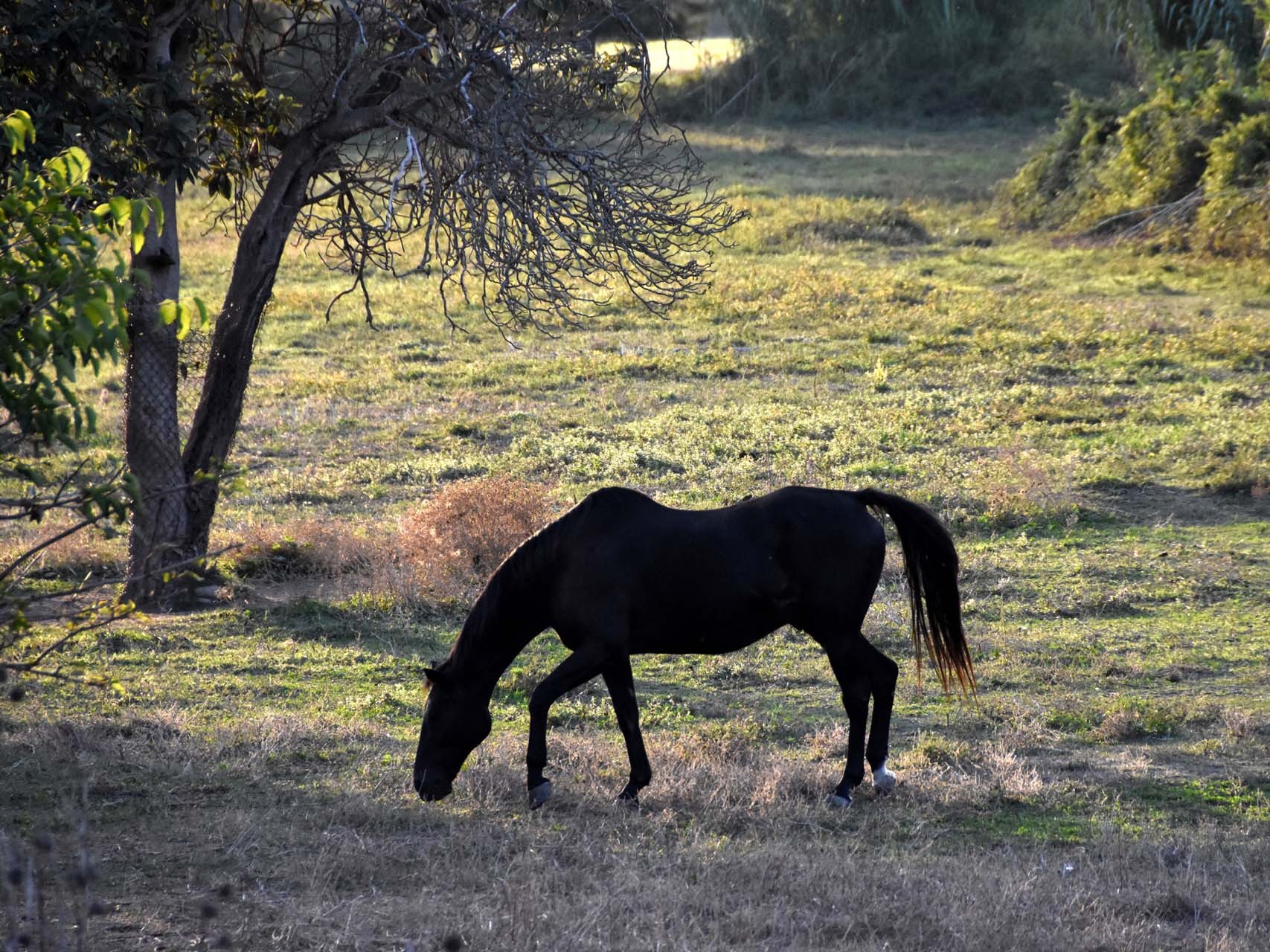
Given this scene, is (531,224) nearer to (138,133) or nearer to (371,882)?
(138,133)

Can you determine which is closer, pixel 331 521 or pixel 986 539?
pixel 986 539

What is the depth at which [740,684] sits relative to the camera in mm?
8461

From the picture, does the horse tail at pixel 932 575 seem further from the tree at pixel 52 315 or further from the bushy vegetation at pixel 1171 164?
the bushy vegetation at pixel 1171 164

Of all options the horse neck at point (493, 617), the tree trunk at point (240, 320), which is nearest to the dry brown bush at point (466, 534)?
the tree trunk at point (240, 320)

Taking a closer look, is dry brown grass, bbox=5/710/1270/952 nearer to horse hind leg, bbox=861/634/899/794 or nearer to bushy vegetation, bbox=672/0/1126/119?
horse hind leg, bbox=861/634/899/794

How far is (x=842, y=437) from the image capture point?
1403cm

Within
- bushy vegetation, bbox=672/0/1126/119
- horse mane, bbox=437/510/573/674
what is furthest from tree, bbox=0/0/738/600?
bushy vegetation, bbox=672/0/1126/119

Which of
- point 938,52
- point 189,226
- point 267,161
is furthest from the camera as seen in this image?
point 938,52

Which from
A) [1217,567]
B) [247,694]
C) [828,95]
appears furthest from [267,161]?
[828,95]

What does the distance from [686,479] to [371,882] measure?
26.2 ft

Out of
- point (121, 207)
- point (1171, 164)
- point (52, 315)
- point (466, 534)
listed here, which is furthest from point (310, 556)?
point (1171, 164)

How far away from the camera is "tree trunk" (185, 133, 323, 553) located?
9.87 metres

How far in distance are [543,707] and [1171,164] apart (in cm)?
2202

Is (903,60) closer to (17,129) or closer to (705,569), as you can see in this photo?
(705,569)
